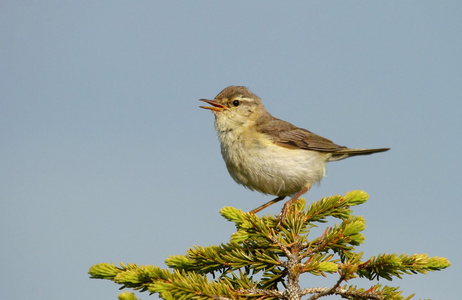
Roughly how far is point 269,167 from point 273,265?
8.66 ft

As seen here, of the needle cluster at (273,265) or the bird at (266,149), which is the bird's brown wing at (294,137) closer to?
the bird at (266,149)

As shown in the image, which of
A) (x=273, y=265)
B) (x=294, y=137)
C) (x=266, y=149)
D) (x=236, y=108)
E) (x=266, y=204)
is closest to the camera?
(x=273, y=265)

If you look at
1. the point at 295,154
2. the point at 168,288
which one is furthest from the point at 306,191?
the point at 168,288

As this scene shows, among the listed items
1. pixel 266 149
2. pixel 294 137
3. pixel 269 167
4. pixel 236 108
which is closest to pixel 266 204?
pixel 269 167

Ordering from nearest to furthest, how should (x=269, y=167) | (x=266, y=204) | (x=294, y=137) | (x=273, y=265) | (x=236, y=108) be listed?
1. (x=273, y=265)
2. (x=269, y=167)
3. (x=266, y=204)
4. (x=294, y=137)
5. (x=236, y=108)

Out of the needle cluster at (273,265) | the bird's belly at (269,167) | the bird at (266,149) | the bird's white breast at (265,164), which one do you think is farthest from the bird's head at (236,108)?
the needle cluster at (273,265)

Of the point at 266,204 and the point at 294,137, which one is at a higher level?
the point at 294,137

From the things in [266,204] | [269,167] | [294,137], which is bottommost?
[266,204]

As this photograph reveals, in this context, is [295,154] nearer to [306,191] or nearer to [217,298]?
[306,191]

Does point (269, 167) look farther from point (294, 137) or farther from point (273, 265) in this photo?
point (273, 265)

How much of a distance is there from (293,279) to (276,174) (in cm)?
296

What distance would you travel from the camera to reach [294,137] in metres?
8.11

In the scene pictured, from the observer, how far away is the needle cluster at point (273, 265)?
169 inches

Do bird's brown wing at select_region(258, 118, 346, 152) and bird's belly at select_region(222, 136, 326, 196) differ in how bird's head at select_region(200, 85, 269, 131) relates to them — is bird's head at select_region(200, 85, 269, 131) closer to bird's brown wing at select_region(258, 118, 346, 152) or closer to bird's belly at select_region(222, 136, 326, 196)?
bird's brown wing at select_region(258, 118, 346, 152)
